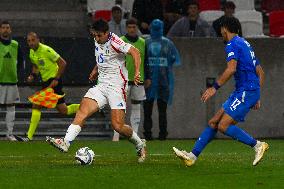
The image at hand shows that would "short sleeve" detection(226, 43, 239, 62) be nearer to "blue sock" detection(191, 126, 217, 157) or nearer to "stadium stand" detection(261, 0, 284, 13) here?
"blue sock" detection(191, 126, 217, 157)

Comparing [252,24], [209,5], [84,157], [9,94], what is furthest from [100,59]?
[209,5]

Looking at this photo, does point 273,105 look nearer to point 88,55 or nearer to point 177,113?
point 177,113

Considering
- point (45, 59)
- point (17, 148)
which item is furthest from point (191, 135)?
point (17, 148)

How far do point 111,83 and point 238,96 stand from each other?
2.20 metres

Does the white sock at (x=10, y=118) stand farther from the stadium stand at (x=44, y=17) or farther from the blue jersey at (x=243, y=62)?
the blue jersey at (x=243, y=62)

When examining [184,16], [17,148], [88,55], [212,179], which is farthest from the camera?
[184,16]

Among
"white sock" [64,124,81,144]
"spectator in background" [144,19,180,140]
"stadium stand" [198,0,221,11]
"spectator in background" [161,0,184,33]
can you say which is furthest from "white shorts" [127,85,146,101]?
"white sock" [64,124,81,144]

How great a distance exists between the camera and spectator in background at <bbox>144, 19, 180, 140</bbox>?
909 inches

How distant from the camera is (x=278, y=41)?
24.5 meters

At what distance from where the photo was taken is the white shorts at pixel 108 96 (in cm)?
1566

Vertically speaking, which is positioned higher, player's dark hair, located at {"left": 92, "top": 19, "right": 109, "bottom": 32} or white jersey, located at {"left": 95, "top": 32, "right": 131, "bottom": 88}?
player's dark hair, located at {"left": 92, "top": 19, "right": 109, "bottom": 32}

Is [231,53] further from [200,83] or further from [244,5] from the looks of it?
[244,5]

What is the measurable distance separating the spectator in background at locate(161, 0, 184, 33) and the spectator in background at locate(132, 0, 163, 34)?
0.63 metres

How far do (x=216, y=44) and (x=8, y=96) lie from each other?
493cm
